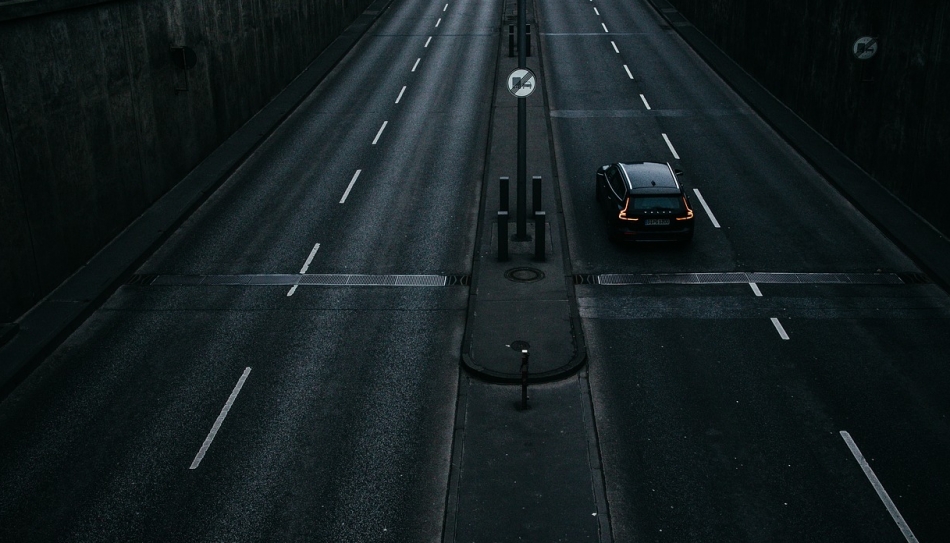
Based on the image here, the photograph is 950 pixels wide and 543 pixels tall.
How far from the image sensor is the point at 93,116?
18344mm

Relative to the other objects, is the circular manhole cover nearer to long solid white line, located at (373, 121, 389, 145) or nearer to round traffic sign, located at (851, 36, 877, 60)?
long solid white line, located at (373, 121, 389, 145)

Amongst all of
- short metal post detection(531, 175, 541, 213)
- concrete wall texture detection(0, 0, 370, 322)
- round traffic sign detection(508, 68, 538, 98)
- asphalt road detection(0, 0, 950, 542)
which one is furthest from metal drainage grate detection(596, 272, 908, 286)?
concrete wall texture detection(0, 0, 370, 322)

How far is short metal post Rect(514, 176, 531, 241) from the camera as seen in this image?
19000 millimetres

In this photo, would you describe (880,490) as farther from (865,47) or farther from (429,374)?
(865,47)

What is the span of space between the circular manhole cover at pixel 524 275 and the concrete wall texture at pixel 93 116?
9105 millimetres

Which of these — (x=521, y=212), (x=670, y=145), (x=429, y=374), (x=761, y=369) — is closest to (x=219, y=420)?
(x=429, y=374)

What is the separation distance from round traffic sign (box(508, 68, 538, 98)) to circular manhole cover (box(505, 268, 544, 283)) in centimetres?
368

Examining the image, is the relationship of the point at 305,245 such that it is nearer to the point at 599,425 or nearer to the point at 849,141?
the point at 599,425

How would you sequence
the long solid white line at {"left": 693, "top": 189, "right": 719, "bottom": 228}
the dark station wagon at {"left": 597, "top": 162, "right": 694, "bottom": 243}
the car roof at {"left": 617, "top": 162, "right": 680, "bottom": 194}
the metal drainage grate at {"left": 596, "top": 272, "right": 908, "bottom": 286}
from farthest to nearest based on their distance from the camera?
the long solid white line at {"left": 693, "top": 189, "right": 719, "bottom": 228}
the car roof at {"left": 617, "top": 162, "right": 680, "bottom": 194}
the dark station wagon at {"left": 597, "top": 162, "right": 694, "bottom": 243}
the metal drainage grate at {"left": 596, "top": 272, "right": 908, "bottom": 286}

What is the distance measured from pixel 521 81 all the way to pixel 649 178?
3781mm

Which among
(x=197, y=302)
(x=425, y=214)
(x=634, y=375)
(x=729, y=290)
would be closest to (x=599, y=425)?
(x=634, y=375)

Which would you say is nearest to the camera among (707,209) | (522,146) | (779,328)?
(779,328)

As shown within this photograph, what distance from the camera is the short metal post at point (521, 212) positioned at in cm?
1900

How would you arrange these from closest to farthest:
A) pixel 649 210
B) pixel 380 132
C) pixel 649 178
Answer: pixel 649 210
pixel 649 178
pixel 380 132
